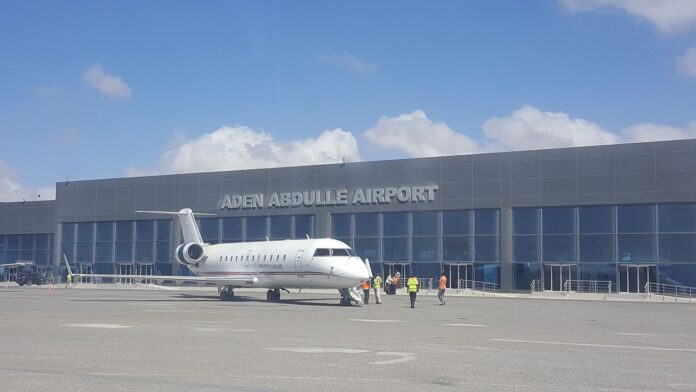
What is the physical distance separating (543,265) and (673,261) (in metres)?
8.66

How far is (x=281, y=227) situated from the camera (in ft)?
222

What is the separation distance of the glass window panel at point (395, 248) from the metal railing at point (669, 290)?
708 inches

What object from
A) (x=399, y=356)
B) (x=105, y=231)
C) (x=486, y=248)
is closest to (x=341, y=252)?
(x=399, y=356)

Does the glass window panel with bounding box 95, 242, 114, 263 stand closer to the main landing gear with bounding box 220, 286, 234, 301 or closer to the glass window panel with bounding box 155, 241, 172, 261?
the glass window panel with bounding box 155, 241, 172, 261

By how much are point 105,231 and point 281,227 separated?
2052cm

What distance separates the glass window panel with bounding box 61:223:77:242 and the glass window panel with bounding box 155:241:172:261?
1149 cm

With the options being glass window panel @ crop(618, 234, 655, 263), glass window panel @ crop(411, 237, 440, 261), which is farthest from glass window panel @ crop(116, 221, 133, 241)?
glass window panel @ crop(618, 234, 655, 263)

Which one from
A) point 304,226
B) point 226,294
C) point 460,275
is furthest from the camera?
point 304,226

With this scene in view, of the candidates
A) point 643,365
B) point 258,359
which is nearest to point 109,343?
point 258,359

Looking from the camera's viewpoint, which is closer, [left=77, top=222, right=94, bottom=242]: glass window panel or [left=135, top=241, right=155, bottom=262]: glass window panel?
[left=135, top=241, right=155, bottom=262]: glass window panel

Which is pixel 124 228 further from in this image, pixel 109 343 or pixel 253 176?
pixel 109 343

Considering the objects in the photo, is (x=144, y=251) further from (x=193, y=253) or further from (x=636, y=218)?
(x=636, y=218)

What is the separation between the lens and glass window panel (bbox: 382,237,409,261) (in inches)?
2441

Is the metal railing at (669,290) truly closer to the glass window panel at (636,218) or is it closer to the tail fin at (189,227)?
the glass window panel at (636,218)
